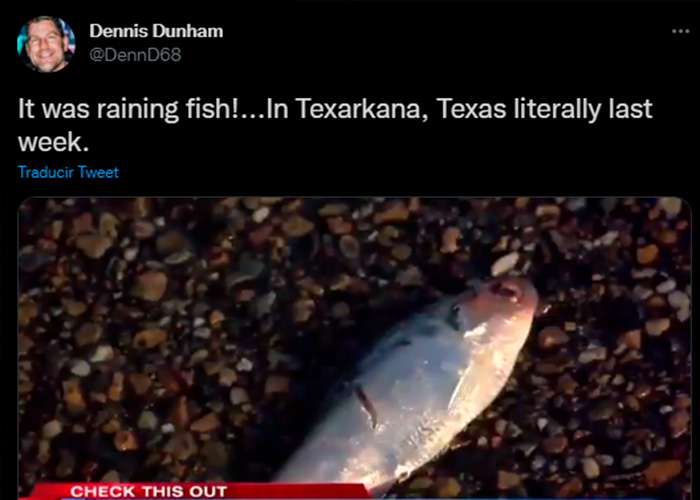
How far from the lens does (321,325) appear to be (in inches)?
46.4

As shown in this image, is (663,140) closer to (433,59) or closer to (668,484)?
(433,59)

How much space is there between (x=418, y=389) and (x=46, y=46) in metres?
0.80

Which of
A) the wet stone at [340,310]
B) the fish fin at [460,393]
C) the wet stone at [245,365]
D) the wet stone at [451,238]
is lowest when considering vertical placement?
the fish fin at [460,393]

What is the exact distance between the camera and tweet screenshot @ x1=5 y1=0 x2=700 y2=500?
1120 mm

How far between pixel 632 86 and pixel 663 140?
3.9 inches

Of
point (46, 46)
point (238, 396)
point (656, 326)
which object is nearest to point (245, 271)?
point (238, 396)

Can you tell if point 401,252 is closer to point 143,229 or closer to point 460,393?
point 460,393

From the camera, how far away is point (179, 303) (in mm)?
1186

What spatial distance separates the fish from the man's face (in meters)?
0.67

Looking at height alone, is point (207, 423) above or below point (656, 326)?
below

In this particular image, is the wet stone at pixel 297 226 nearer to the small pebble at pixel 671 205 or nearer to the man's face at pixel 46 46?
the man's face at pixel 46 46

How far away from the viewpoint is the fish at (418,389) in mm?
1135

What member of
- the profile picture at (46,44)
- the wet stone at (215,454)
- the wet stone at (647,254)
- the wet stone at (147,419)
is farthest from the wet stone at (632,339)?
the profile picture at (46,44)

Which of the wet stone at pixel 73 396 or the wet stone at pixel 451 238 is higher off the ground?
the wet stone at pixel 451 238
